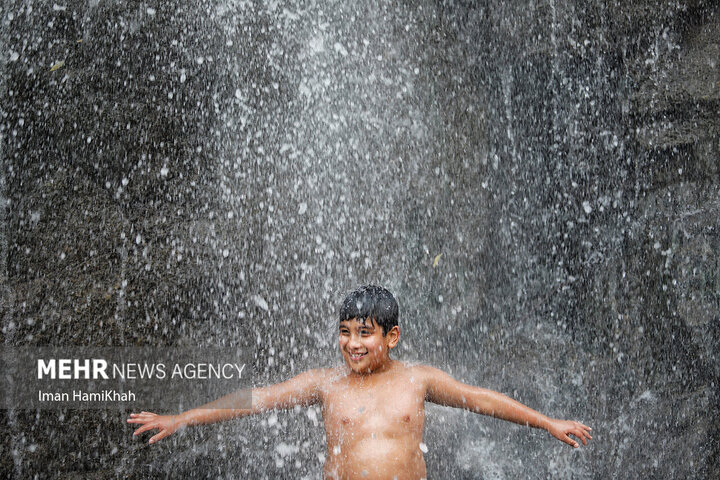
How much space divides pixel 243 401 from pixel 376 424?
1.53ft

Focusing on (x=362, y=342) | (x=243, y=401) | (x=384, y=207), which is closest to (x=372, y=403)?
(x=362, y=342)

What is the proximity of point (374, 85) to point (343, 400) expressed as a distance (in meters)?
2.13

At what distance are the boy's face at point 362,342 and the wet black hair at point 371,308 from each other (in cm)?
2

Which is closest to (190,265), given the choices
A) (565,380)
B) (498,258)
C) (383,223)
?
(383,223)

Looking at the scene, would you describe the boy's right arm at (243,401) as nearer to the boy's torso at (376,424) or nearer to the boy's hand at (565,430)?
the boy's torso at (376,424)

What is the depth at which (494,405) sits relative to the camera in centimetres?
201

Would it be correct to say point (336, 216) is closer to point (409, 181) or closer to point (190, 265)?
point (409, 181)

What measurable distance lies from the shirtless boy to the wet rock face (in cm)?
118

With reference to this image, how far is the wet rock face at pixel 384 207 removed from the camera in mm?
3078

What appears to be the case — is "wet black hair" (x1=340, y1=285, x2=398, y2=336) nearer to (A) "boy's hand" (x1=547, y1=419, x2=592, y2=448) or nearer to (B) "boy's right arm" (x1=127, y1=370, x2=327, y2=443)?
(B) "boy's right arm" (x1=127, y1=370, x2=327, y2=443)

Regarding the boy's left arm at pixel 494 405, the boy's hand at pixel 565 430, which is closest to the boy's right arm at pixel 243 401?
the boy's left arm at pixel 494 405

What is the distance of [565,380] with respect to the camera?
339cm

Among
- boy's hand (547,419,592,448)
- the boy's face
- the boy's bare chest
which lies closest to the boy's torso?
the boy's bare chest

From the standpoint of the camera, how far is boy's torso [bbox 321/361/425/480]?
199cm
